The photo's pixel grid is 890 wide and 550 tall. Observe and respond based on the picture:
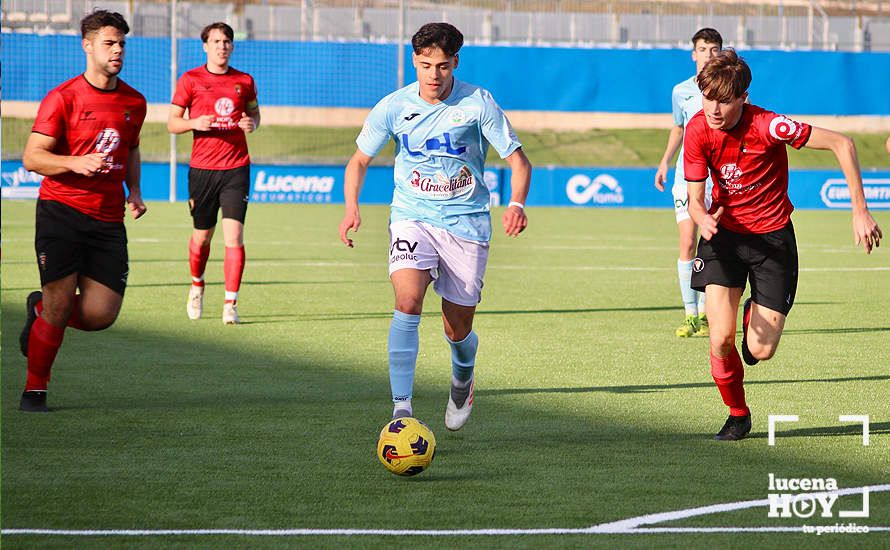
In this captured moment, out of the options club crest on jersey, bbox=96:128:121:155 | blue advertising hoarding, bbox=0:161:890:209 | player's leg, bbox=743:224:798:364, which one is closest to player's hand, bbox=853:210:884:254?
player's leg, bbox=743:224:798:364

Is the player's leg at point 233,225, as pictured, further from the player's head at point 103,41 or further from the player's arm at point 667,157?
the player's head at point 103,41

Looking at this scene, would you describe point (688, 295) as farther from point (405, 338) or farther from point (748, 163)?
point (405, 338)

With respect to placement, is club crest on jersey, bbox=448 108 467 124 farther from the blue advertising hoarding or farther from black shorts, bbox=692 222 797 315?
the blue advertising hoarding

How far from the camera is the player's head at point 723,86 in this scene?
6.50 meters

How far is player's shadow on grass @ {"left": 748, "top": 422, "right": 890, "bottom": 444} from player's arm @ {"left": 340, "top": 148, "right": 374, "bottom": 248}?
2318 millimetres

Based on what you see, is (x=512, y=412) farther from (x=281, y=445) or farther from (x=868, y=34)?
(x=868, y=34)

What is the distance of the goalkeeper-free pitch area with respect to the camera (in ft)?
17.0

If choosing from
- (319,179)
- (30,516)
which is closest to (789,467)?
(30,516)

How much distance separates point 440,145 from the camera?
22.4ft

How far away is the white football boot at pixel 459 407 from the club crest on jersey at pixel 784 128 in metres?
2.01

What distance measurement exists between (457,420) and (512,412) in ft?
2.22

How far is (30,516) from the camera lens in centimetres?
525

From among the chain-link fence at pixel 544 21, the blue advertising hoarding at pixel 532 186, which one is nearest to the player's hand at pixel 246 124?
the blue advertising hoarding at pixel 532 186

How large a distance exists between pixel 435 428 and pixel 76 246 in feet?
7.47
